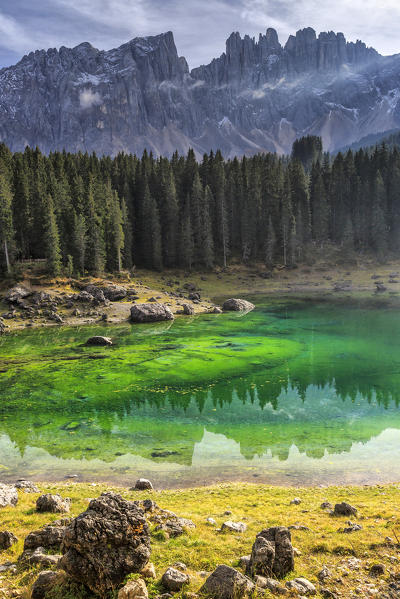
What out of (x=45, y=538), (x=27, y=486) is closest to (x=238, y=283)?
(x=27, y=486)

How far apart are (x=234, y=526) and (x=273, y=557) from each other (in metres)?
3.06

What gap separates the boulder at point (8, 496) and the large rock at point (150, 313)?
160 feet

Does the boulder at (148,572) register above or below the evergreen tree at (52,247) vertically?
below

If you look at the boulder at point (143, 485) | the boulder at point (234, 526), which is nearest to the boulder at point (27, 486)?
the boulder at point (143, 485)

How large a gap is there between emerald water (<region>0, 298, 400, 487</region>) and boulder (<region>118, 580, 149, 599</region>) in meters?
9.37

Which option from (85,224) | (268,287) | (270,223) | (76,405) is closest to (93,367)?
(76,405)

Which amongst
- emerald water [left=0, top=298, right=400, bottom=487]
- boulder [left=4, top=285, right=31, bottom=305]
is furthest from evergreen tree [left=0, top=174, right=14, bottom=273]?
emerald water [left=0, top=298, right=400, bottom=487]

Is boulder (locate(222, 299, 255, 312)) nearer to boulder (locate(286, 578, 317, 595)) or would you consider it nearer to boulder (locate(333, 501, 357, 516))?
boulder (locate(333, 501, 357, 516))

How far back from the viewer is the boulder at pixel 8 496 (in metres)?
Result: 12.9

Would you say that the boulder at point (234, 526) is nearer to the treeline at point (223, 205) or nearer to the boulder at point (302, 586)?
the boulder at point (302, 586)

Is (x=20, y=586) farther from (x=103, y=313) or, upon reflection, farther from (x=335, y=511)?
(x=103, y=313)

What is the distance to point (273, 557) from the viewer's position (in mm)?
8344

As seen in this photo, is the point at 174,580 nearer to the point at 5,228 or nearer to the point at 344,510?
the point at 344,510

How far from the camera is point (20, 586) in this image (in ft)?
25.6
